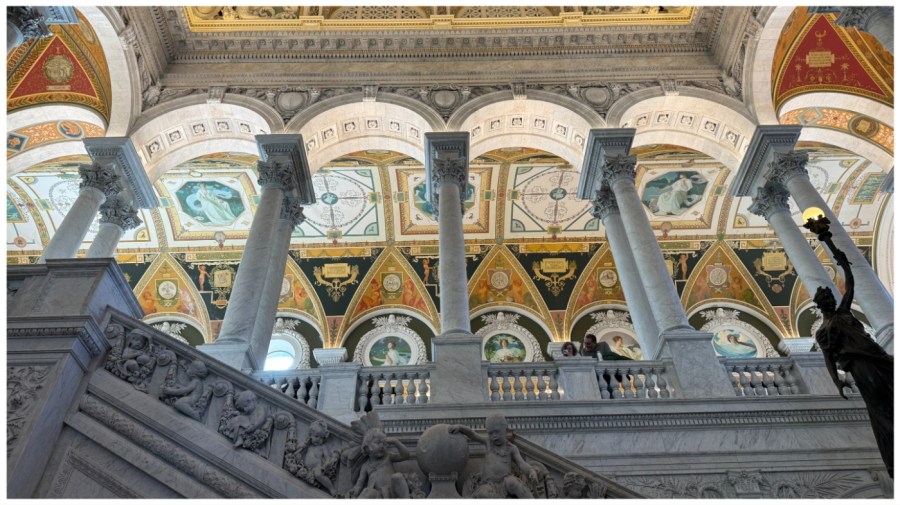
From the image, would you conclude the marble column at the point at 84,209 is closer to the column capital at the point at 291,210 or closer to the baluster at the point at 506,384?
the column capital at the point at 291,210

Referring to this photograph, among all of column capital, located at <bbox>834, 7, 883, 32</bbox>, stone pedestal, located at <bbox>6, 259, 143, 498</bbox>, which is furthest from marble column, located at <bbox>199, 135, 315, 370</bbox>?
column capital, located at <bbox>834, 7, 883, 32</bbox>

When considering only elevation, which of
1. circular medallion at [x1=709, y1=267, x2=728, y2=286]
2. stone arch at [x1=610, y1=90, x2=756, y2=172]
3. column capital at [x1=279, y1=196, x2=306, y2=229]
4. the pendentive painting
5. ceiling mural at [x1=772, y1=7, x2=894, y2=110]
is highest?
the pendentive painting

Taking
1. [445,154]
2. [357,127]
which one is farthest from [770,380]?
[357,127]

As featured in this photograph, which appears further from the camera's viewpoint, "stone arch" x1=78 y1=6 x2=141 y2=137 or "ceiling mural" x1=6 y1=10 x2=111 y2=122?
"ceiling mural" x1=6 y1=10 x2=111 y2=122

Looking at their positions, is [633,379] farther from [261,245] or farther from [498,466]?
[261,245]

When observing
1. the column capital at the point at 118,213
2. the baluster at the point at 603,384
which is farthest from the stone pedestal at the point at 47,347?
the column capital at the point at 118,213

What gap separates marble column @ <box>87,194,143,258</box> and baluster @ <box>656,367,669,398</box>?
26.5ft

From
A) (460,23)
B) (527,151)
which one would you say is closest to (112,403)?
(460,23)

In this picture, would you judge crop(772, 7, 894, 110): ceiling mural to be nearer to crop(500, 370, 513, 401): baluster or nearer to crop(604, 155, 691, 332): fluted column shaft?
crop(604, 155, 691, 332): fluted column shaft

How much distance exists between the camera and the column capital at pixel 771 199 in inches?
379

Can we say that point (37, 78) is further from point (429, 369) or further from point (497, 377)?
point (497, 377)

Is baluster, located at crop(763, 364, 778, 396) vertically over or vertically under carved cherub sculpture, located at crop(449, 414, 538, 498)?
over

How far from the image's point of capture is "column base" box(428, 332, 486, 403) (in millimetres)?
6754

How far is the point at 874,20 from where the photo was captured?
7.55m
